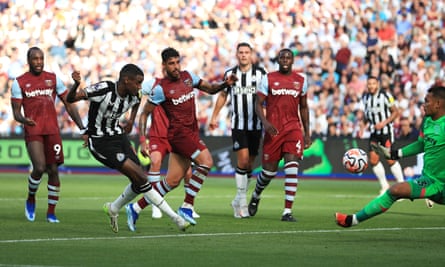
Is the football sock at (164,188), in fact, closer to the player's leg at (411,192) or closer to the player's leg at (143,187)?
the player's leg at (143,187)

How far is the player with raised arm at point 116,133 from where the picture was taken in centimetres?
1188

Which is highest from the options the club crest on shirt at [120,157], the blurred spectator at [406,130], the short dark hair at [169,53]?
the short dark hair at [169,53]

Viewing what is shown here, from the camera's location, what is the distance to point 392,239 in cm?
1164

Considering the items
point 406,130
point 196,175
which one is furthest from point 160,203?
point 406,130

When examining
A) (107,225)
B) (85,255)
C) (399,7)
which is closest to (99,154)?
(107,225)

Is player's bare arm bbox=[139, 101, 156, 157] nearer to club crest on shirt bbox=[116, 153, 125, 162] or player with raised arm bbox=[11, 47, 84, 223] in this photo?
player with raised arm bbox=[11, 47, 84, 223]

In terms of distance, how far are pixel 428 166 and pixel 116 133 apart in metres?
3.75

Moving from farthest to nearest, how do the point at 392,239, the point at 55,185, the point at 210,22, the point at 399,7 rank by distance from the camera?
the point at 210,22 → the point at 399,7 → the point at 55,185 → the point at 392,239

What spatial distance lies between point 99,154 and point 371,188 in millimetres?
12275

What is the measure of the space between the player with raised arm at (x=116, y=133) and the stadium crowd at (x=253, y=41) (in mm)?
15021

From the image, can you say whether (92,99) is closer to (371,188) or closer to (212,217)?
(212,217)

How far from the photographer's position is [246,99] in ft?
50.7

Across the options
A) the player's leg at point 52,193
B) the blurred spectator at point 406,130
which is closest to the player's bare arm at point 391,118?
the blurred spectator at point 406,130

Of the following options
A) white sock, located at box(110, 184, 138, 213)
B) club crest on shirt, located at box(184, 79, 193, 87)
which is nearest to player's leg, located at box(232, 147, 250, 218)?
club crest on shirt, located at box(184, 79, 193, 87)
